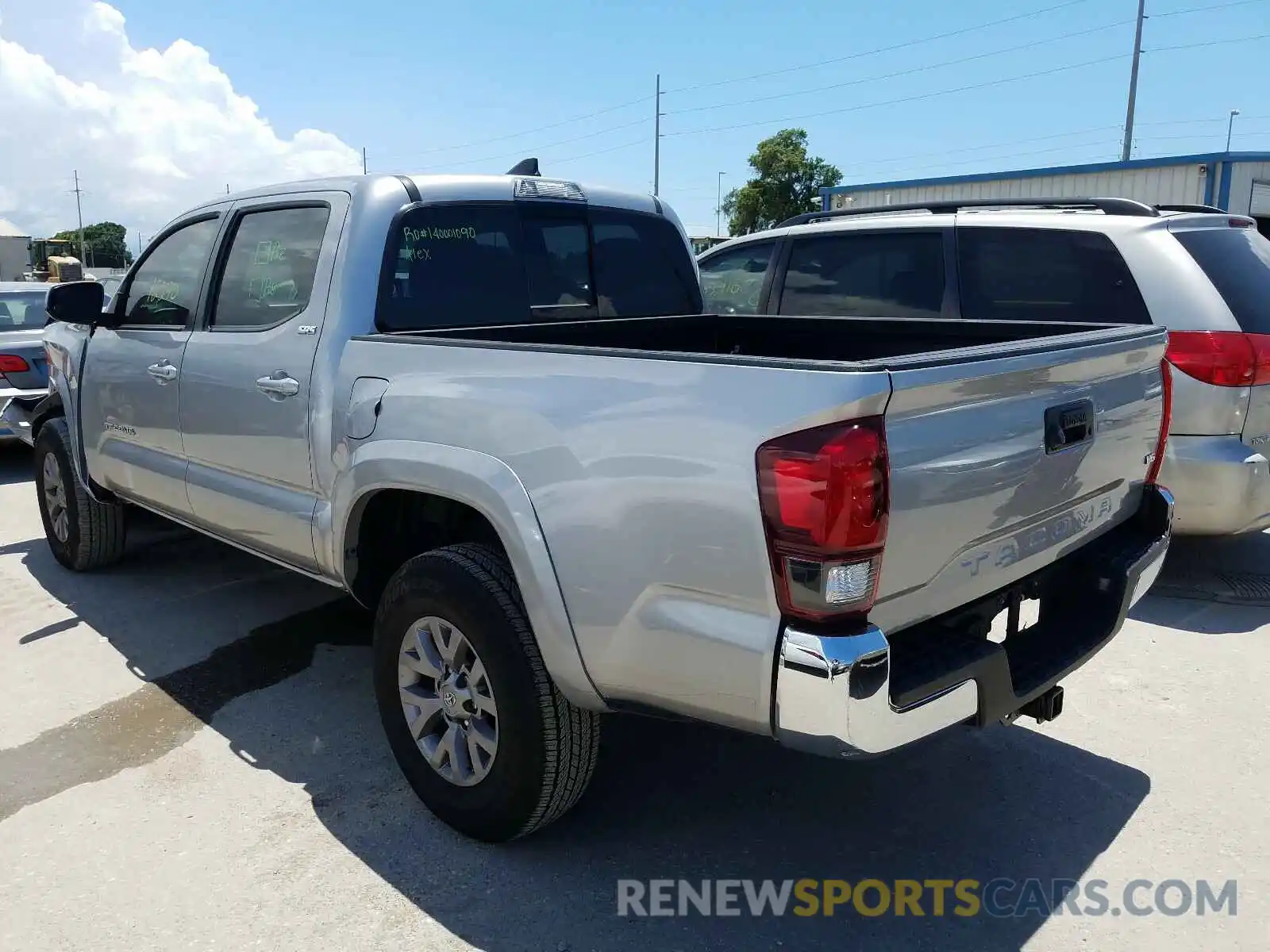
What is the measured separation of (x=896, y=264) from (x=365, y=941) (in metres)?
4.48

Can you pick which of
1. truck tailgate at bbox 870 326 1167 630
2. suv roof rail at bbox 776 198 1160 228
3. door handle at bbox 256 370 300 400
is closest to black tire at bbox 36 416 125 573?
door handle at bbox 256 370 300 400

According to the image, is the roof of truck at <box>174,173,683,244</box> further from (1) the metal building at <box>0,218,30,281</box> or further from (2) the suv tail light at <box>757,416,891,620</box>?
(1) the metal building at <box>0,218,30,281</box>

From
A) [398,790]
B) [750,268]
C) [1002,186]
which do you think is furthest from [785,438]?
[1002,186]

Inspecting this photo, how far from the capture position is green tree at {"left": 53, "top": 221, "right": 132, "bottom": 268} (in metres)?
102

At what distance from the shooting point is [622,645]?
2.38 metres

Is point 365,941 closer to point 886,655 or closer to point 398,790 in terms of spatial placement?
point 398,790

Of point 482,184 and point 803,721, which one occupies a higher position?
point 482,184

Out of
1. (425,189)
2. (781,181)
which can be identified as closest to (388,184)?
(425,189)

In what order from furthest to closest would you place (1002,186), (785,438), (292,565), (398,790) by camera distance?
(1002,186)
(292,565)
(398,790)
(785,438)

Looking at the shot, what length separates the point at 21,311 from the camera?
909cm

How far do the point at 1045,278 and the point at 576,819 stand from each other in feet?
12.1

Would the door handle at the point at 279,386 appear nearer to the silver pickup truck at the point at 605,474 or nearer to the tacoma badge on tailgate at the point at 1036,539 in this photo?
the silver pickup truck at the point at 605,474

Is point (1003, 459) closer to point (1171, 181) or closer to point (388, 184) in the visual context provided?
point (388, 184)

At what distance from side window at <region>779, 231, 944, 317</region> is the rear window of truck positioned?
4.91ft
